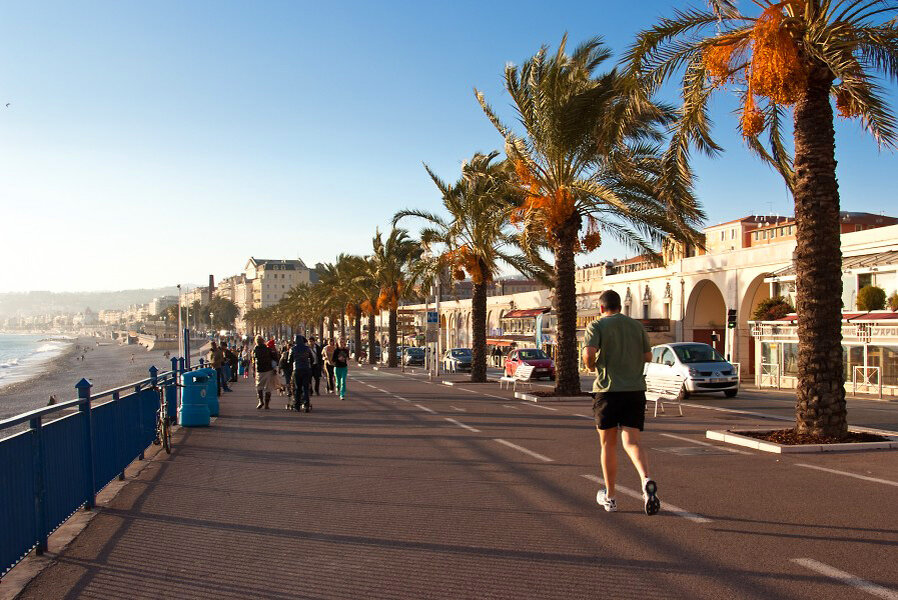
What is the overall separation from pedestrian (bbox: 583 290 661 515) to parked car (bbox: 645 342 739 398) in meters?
15.9

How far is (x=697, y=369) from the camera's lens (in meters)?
23.8

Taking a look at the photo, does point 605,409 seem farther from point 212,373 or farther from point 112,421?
point 212,373

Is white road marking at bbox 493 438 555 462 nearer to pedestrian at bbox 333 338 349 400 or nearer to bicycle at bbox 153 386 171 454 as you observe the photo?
bicycle at bbox 153 386 171 454

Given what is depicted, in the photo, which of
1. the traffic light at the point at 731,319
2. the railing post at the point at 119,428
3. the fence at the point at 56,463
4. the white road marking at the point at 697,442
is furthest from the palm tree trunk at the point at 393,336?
the railing post at the point at 119,428

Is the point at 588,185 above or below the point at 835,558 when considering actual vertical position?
above

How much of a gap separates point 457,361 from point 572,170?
2910 centimetres

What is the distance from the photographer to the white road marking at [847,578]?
201 inches

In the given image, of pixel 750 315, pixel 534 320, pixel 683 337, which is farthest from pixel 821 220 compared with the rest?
pixel 534 320

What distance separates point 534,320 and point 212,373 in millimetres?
45139

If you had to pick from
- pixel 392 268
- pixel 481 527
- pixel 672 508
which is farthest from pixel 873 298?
pixel 392 268

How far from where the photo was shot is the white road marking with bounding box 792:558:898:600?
201 inches

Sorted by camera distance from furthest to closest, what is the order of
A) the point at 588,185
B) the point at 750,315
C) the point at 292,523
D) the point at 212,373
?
the point at 750,315 → the point at 588,185 → the point at 212,373 → the point at 292,523

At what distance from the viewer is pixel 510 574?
5.73m

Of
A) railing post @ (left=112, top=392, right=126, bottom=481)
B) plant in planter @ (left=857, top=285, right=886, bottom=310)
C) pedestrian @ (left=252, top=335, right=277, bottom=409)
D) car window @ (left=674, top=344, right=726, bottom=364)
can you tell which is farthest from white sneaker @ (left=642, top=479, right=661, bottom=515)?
plant in planter @ (left=857, top=285, right=886, bottom=310)
